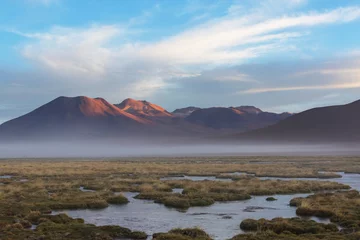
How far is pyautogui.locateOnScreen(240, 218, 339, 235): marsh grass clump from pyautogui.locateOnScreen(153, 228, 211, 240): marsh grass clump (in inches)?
145

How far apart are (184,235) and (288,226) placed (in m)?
6.40

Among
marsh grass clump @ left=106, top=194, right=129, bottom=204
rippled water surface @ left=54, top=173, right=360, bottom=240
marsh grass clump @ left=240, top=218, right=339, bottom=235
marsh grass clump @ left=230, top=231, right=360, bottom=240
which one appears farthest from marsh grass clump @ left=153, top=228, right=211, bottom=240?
marsh grass clump @ left=106, top=194, right=129, bottom=204

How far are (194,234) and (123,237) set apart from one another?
4070 mm

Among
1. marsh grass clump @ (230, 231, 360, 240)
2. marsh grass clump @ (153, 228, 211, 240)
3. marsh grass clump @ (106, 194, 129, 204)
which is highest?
marsh grass clump @ (106, 194, 129, 204)

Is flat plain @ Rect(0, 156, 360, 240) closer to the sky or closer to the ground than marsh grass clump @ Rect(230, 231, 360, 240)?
closer to the sky

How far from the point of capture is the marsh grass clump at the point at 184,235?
23.5m

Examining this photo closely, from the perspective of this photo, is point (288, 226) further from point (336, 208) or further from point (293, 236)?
point (336, 208)

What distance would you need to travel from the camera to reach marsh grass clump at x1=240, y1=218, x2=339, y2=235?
84.5ft

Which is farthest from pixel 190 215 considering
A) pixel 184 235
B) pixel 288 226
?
pixel 288 226

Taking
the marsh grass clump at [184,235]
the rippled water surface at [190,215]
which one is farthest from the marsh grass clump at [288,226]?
the marsh grass clump at [184,235]

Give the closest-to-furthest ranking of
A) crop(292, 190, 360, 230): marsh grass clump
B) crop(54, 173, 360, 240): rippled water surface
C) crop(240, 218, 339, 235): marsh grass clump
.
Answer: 1. crop(240, 218, 339, 235): marsh grass clump
2. crop(54, 173, 360, 240): rippled water surface
3. crop(292, 190, 360, 230): marsh grass clump

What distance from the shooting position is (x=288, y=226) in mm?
26078

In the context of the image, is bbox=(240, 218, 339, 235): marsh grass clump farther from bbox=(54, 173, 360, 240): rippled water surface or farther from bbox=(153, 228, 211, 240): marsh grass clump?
bbox=(153, 228, 211, 240): marsh grass clump

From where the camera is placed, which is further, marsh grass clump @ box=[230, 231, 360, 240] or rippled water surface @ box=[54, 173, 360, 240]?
rippled water surface @ box=[54, 173, 360, 240]
